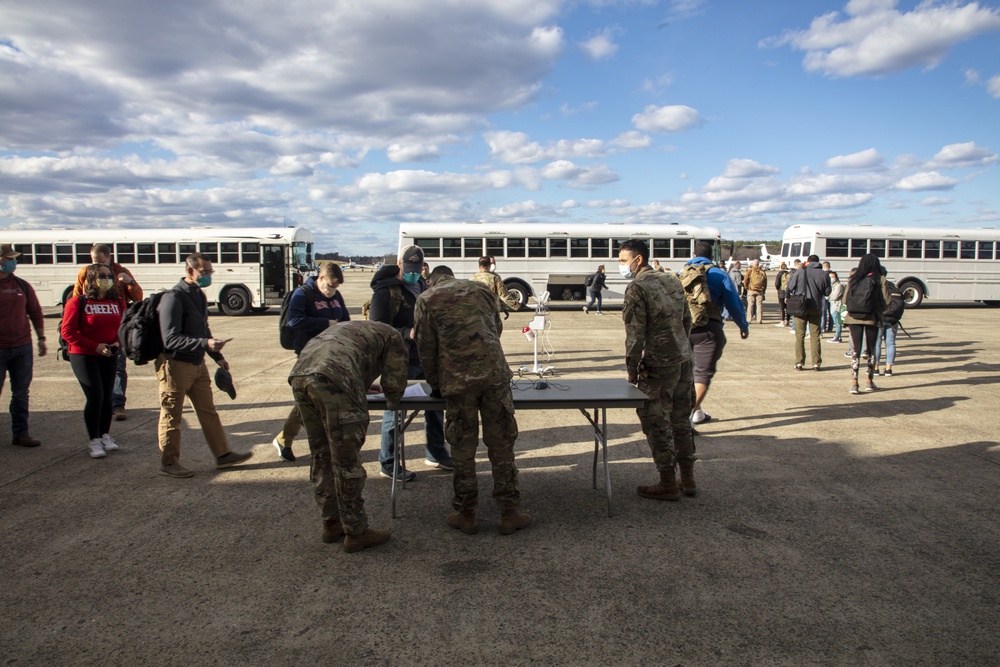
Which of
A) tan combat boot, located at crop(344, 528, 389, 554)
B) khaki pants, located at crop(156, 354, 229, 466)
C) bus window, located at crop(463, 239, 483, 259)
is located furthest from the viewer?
bus window, located at crop(463, 239, 483, 259)

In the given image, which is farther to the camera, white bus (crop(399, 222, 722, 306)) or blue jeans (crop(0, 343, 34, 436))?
white bus (crop(399, 222, 722, 306))

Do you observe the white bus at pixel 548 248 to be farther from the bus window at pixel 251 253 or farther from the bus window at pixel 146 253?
the bus window at pixel 146 253

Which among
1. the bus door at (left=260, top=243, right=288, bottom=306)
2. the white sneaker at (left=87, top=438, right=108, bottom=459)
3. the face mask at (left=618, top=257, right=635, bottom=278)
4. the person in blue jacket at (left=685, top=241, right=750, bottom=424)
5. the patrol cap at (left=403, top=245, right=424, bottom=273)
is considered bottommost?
the white sneaker at (left=87, top=438, right=108, bottom=459)

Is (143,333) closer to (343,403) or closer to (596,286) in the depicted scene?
(343,403)

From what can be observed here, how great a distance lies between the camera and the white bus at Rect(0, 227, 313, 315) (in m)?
21.5

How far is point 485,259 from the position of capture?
26.8 ft

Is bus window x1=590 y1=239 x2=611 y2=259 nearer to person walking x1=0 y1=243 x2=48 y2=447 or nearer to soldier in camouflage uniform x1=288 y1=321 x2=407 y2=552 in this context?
person walking x1=0 y1=243 x2=48 y2=447

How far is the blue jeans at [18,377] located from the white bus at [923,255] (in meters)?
24.2

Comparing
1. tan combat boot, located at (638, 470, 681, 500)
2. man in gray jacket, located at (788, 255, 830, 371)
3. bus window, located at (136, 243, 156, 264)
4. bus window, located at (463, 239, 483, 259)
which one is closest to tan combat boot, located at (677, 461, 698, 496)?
tan combat boot, located at (638, 470, 681, 500)

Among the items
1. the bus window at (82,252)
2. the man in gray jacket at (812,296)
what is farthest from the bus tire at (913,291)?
the bus window at (82,252)

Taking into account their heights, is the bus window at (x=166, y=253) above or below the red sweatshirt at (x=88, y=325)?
above

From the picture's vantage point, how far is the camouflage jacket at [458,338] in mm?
4039

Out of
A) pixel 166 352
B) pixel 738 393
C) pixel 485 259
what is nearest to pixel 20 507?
pixel 166 352

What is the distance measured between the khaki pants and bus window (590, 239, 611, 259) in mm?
18964
